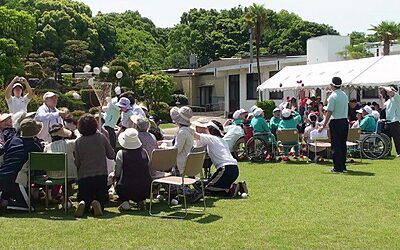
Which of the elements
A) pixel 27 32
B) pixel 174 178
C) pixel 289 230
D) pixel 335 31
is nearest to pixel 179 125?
pixel 174 178

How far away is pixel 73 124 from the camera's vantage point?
1045 centimetres

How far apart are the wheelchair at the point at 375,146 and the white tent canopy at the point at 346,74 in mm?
5219

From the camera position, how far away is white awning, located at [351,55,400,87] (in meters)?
19.1

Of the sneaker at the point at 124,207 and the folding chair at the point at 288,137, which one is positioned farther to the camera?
the folding chair at the point at 288,137

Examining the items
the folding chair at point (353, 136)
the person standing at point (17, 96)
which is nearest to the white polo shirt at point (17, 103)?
the person standing at point (17, 96)

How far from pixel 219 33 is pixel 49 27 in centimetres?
1980

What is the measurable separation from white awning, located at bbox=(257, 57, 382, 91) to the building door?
13887 mm

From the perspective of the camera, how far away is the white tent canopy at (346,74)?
19.6m

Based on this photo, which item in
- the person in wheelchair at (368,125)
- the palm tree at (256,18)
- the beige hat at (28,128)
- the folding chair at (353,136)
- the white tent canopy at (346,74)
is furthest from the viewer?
the palm tree at (256,18)

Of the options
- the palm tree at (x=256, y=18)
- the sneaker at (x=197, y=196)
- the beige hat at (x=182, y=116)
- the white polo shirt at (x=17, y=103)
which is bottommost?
the sneaker at (x=197, y=196)

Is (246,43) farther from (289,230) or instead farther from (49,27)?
(289,230)

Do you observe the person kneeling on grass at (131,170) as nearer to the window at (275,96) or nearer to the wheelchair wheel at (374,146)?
the wheelchair wheel at (374,146)

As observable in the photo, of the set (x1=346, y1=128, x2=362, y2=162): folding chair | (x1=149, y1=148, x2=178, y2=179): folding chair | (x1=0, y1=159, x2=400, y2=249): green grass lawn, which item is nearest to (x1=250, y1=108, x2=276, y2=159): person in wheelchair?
(x1=346, y1=128, x2=362, y2=162): folding chair

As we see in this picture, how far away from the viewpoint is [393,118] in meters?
14.3
